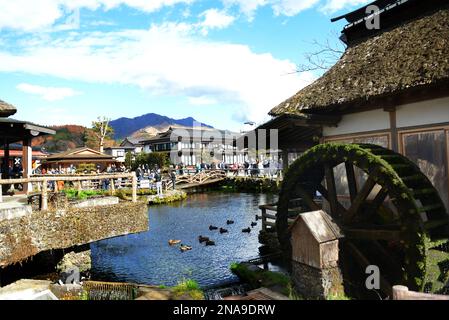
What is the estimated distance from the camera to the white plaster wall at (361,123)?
24.9 feet

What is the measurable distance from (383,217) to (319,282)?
131 inches

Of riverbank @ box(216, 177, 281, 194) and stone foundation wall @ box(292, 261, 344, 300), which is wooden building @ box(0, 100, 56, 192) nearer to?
stone foundation wall @ box(292, 261, 344, 300)

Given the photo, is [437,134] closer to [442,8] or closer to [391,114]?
[391,114]

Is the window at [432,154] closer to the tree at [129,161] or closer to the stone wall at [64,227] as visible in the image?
the stone wall at [64,227]

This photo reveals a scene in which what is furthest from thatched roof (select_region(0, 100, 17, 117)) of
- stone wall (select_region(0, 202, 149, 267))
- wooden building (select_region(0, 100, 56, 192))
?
stone wall (select_region(0, 202, 149, 267))

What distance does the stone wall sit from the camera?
7523 millimetres

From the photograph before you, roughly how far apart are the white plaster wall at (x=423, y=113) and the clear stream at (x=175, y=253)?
5.45 m

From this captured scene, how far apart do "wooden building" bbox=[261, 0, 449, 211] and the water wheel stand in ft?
2.36

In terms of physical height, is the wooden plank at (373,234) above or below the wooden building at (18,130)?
below

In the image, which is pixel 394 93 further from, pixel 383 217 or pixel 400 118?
pixel 383 217

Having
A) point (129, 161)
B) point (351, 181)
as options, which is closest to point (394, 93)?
point (351, 181)

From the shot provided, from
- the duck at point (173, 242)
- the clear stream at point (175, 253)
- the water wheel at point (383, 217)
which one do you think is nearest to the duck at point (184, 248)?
the clear stream at point (175, 253)

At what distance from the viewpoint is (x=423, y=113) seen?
22.2ft

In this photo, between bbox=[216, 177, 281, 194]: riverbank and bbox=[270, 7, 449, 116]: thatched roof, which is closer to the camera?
bbox=[270, 7, 449, 116]: thatched roof
